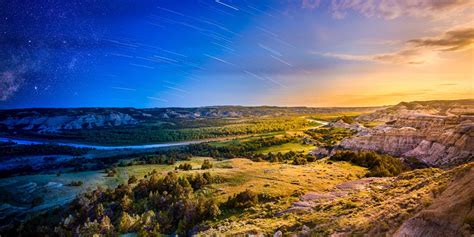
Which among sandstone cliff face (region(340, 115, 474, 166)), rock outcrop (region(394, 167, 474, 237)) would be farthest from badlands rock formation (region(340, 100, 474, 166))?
rock outcrop (region(394, 167, 474, 237))

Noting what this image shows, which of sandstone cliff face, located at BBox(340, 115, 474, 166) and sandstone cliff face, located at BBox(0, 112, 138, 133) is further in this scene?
sandstone cliff face, located at BBox(0, 112, 138, 133)

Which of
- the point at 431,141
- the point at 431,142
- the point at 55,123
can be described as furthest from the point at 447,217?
the point at 55,123

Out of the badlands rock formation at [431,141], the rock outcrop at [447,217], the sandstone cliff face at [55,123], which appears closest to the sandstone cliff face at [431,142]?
the badlands rock formation at [431,141]

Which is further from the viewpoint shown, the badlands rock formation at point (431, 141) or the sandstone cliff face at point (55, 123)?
the sandstone cliff face at point (55, 123)

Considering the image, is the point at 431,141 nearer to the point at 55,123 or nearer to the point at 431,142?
the point at 431,142

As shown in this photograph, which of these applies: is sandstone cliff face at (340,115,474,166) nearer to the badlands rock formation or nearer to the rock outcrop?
the badlands rock formation

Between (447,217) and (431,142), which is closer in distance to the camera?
(447,217)

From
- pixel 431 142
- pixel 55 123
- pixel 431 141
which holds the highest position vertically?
pixel 55 123

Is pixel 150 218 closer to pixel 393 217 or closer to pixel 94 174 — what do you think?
pixel 393 217

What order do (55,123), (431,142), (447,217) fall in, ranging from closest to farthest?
1. (447,217)
2. (431,142)
3. (55,123)

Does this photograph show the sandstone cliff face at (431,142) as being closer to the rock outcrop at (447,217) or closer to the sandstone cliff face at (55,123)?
the rock outcrop at (447,217)

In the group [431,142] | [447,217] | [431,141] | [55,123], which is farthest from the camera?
[55,123]

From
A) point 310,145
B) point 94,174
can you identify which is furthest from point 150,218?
point 310,145

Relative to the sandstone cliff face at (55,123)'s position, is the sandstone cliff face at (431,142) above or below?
below
